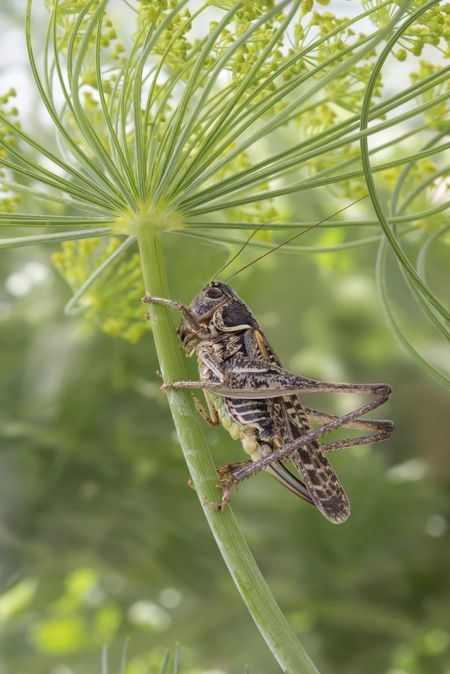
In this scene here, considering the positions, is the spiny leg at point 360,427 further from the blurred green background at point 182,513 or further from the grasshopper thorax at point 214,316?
the blurred green background at point 182,513

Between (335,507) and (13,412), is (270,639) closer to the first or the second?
(335,507)

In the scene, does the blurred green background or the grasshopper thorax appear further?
the blurred green background

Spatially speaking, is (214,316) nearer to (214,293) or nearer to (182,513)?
(214,293)

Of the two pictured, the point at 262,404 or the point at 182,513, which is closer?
the point at 262,404

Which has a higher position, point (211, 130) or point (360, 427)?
point (211, 130)

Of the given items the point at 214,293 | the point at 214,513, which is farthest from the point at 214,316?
the point at 214,513

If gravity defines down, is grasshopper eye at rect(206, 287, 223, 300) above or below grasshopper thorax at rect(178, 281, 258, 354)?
above

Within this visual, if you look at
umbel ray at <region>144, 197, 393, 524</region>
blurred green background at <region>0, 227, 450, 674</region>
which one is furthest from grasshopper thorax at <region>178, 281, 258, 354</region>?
blurred green background at <region>0, 227, 450, 674</region>

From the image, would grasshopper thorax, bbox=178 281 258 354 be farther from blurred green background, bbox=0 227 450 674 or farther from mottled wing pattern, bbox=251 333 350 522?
blurred green background, bbox=0 227 450 674
